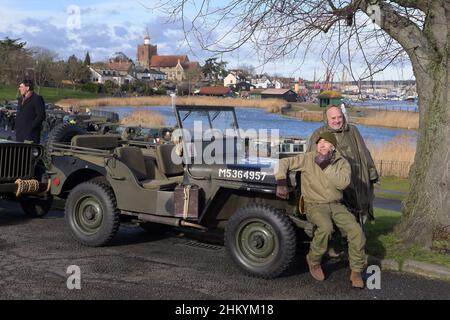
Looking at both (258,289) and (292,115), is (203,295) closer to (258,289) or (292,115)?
(258,289)

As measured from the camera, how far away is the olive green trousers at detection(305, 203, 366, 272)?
18.7 ft

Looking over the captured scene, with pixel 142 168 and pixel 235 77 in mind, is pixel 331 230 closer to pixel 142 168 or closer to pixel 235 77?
pixel 142 168

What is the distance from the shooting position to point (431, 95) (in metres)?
7.02

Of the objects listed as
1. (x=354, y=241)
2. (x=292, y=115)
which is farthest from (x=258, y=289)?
(x=292, y=115)

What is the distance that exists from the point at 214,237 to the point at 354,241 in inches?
103

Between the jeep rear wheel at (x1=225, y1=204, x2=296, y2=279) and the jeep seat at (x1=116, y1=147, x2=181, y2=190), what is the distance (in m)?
1.23

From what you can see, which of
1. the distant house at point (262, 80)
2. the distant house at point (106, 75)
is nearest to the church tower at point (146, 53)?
the distant house at point (106, 75)

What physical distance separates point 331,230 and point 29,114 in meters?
6.23

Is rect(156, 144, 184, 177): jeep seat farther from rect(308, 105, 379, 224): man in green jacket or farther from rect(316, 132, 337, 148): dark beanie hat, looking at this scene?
rect(316, 132, 337, 148): dark beanie hat

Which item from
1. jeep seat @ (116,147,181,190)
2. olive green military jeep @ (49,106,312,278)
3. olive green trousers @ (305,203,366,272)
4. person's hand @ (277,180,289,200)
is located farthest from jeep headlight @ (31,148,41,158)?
olive green trousers @ (305,203,366,272)

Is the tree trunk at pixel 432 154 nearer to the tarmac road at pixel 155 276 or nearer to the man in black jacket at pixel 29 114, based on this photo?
the tarmac road at pixel 155 276

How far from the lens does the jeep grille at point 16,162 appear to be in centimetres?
836

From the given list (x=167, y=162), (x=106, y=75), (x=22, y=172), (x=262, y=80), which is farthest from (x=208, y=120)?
(x=106, y=75)

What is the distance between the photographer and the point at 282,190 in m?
5.77
